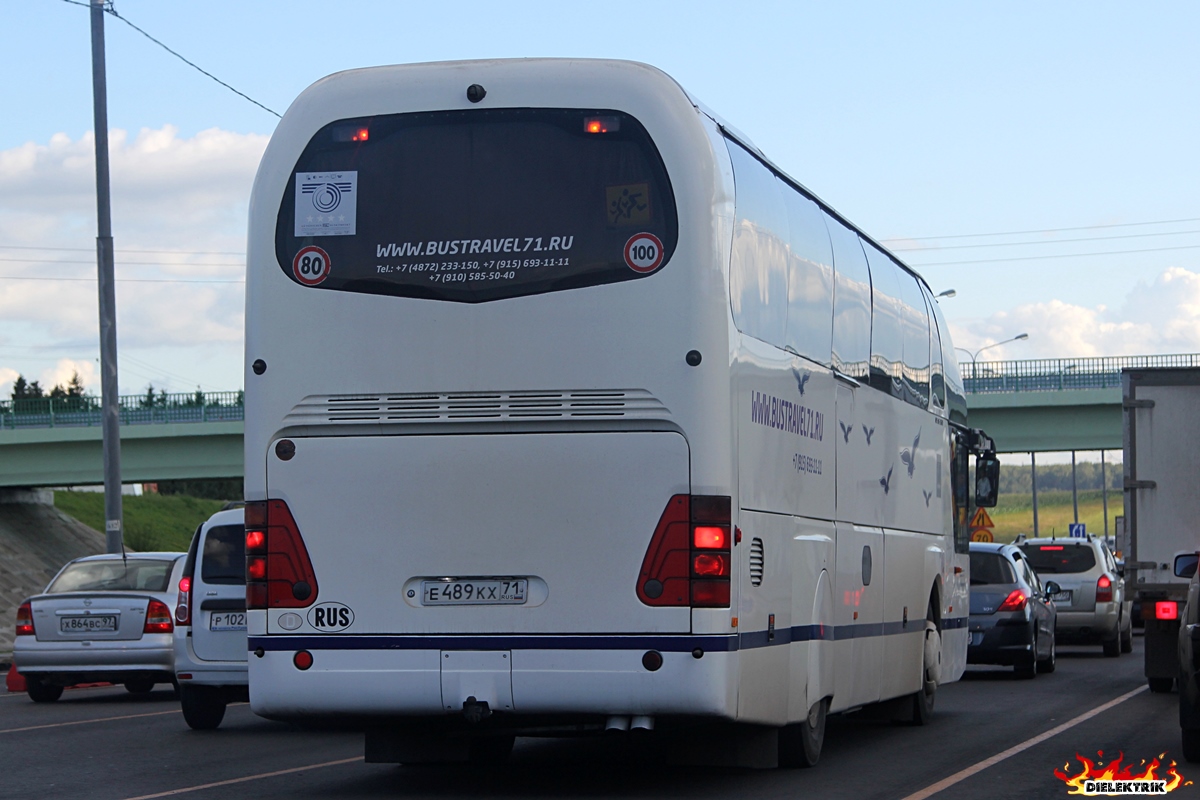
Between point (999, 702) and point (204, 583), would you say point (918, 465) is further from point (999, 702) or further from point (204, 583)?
point (204, 583)

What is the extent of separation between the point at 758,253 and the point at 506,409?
1771 millimetres

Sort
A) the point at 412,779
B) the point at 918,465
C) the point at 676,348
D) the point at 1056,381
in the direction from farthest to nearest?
the point at 1056,381
the point at 918,465
the point at 412,779
the point at 676,348

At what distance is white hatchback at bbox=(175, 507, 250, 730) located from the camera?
1509cm

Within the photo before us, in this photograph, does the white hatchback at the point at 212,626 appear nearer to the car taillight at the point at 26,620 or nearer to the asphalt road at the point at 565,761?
the asphalt road at the point at 565,761

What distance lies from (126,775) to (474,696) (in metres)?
3.40

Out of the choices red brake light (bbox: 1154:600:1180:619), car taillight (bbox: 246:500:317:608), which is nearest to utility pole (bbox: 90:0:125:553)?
red brake light (bbox: 1154:600:1180:619)

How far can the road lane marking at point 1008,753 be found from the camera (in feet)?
33.4

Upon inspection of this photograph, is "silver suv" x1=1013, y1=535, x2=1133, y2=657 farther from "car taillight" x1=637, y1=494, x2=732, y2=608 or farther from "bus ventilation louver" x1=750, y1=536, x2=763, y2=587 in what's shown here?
"car taillight" x1=637, y1=494, x2=732, y2=608

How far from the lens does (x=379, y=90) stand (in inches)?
375

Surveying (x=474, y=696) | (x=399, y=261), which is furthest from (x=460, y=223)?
(x=474, y=696)

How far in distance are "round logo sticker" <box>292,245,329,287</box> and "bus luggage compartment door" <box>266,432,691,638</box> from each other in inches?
33.0

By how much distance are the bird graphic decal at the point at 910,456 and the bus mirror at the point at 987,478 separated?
9.99ft

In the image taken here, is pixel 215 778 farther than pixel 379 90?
Yes

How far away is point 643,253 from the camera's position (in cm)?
920
